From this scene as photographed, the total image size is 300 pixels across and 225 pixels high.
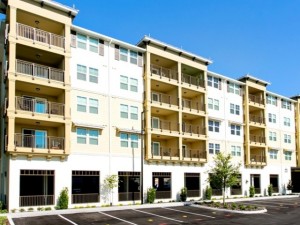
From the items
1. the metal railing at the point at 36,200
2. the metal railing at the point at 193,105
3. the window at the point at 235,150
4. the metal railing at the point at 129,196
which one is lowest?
the metal railing at the point at 129,196

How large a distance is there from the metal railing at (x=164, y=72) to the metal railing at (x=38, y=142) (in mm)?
14399

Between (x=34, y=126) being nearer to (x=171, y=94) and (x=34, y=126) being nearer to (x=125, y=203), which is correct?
(x=125, y=203)

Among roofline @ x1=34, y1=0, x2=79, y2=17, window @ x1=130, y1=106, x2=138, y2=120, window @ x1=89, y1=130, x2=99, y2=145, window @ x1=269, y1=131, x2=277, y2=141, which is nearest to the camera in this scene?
roofline @ x1=34, y1=0, x2=79, y2=17

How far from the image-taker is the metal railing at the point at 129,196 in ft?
112

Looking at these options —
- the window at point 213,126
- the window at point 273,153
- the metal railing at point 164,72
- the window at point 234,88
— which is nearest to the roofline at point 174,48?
the metal railing at point 164,72

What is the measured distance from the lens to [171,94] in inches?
1618

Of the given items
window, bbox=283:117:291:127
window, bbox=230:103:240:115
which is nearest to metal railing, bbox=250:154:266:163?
window, bbox=230:103:240:115

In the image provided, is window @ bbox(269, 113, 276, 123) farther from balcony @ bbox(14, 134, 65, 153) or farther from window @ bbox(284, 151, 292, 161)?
balcony @ bbox(14, 134, 65, 153)

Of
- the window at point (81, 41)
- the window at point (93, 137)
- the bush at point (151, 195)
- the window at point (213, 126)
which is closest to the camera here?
the window at point (93, 137)

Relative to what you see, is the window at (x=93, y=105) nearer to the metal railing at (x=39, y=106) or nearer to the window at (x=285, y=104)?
the metal railing at (x=39, y=106)

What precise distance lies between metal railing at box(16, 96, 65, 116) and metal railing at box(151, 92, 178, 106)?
12.0m

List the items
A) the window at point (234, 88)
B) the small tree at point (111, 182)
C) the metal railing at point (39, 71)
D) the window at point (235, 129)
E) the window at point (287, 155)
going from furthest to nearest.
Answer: the window at point (287, 155) → the window at point (234, 88) → the window at point (235, 129) → the small tree at point (111, 182) → the metal railing at point (39, 71)

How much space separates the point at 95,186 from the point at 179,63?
1716 centimetres

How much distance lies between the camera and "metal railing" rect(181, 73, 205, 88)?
42.1 m
